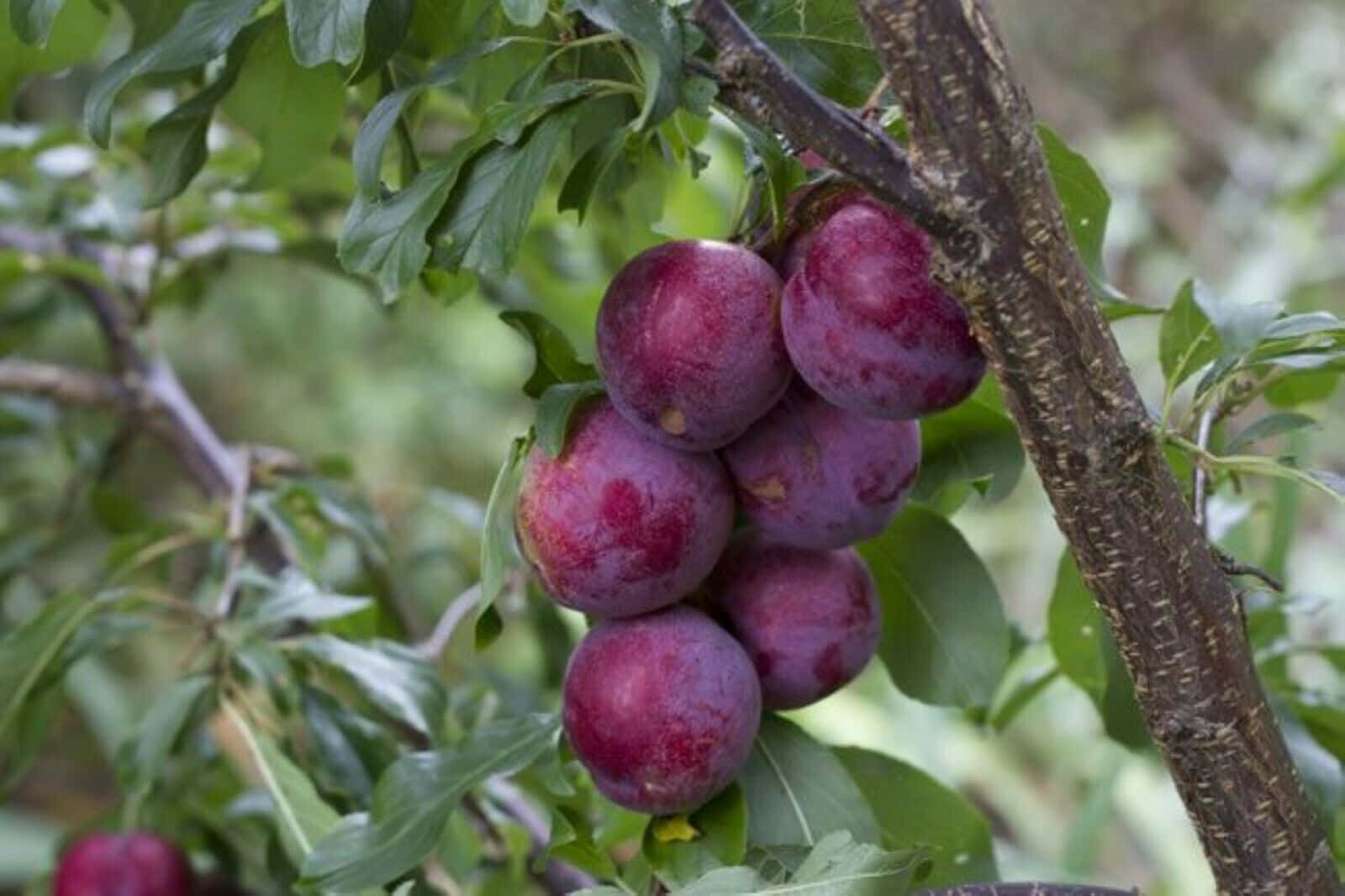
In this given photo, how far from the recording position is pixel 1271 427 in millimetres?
516

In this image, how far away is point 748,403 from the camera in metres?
0.46

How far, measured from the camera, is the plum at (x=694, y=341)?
45 centimetres

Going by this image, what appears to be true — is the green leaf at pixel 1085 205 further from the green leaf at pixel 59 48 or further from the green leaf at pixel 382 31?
the green leaf at pixel 59 48

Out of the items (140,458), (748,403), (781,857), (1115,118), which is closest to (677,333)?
(748,403)

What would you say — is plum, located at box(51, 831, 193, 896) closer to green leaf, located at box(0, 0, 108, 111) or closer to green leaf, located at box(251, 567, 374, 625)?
green leaf, located at box(251, 567, 374, 625)

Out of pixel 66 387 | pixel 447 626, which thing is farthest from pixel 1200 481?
pixel 66 387

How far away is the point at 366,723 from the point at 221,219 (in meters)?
0.46

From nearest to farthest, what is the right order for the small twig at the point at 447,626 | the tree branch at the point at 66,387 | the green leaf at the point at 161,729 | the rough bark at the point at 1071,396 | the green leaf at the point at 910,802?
the rough bark at the point at 1071,396 → the green leaf at the point at 910,802 → the green leaf at the point at 161,729 → the small twig at the point at 447,626 → the tree branch at the point at 66,387

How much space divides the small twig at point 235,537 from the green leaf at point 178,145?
22 centimetres

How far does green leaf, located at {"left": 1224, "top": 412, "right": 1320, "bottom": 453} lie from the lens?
0.50 meters

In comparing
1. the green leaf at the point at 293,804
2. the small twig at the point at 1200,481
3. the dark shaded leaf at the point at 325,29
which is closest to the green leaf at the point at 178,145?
the dark shaded leaf at the point at 325,29

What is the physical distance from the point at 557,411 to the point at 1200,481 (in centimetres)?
18

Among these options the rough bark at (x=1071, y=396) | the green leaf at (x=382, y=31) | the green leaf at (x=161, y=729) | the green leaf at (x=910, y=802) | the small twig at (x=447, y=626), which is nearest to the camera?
the rough bark at (x=1071, y=396)

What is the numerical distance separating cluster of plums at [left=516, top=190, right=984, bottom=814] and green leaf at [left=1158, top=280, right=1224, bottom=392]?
3.1 inches
